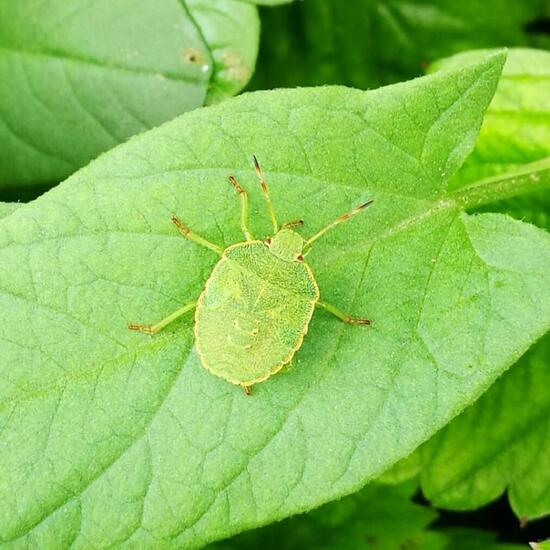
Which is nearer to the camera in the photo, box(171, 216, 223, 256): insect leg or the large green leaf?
box(171, 216, 223, 256): insect leg

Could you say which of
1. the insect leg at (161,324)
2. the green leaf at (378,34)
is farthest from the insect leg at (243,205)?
the green leaf at (378,34)

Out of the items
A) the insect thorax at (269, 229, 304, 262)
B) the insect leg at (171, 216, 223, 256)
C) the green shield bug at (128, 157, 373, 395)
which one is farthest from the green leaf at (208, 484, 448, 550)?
the insect leg at (171, 216, 223, 256)

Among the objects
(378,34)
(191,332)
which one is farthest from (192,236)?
(378,34)

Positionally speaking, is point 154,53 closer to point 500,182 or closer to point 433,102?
point 433,102

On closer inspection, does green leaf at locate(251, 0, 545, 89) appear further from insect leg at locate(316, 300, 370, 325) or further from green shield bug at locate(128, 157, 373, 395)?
insect leg at locate(316, 300, 370, 325)

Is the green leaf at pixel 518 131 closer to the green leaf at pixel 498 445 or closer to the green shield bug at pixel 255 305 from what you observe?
the green leaf at pixel 498 445
